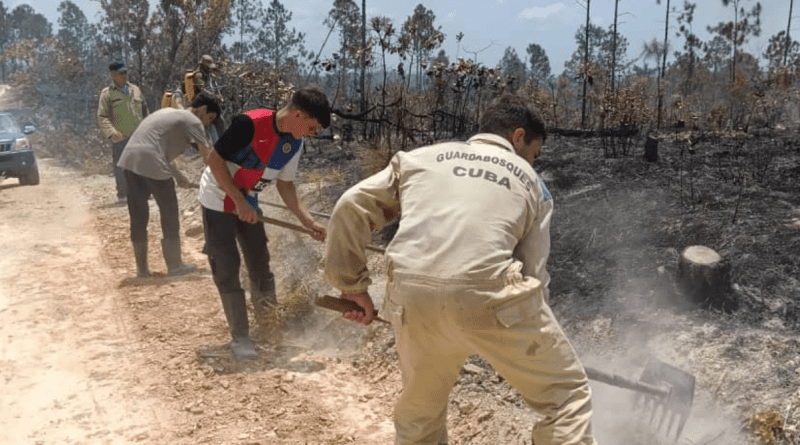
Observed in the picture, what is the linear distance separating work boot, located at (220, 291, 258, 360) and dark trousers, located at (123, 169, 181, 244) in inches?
77.4

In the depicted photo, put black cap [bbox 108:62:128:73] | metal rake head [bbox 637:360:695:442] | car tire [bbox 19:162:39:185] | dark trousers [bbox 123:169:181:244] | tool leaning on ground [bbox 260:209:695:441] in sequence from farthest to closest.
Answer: car tire [bbox 19:162:39:185] < black cap [bbox 108:62:128:73] < dark trousers [bbox 123:169:181:244] < metal rake head [bbox 637:360:695:442] < tool leaning on ground [bbox 260:209:695:441]

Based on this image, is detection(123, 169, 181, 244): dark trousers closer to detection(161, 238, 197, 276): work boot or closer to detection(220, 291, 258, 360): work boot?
detection(161, 238, 197, 276): work boot

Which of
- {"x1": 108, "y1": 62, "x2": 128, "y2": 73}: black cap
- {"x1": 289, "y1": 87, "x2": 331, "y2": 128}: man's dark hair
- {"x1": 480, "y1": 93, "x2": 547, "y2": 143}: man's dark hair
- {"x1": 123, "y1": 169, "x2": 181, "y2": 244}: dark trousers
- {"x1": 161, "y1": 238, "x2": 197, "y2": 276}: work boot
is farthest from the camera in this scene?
{"x1": 108, "y1": 62, "x2": 128, "y2": 73}: black cap

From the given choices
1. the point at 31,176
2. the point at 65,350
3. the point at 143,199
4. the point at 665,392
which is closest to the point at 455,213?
the point at 665,392

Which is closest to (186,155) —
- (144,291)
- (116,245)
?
(116,245)

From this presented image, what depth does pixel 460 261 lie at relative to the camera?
1955mm

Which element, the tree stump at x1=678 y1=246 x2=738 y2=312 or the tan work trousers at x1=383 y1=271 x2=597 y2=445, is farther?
the tree stump at x1=678 y1=246 x2=738 y2=312

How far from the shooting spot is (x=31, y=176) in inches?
438

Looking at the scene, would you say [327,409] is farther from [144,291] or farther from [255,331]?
[144,291]

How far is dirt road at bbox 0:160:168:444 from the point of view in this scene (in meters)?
3.25

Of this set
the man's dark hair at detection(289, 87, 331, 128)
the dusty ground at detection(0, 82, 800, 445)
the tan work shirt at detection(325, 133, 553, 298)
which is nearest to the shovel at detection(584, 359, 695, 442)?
the dusty ground at detection(0, 82, 800, 445)

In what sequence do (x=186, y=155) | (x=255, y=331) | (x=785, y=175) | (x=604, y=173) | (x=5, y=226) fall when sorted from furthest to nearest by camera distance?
(x=186, y=155), (x=5, y=226), (x=604, y=173), (x=785, y=175), (x=255, y=331)

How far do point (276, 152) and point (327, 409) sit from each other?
1.52m

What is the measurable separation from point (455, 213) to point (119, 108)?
23.1 ft
